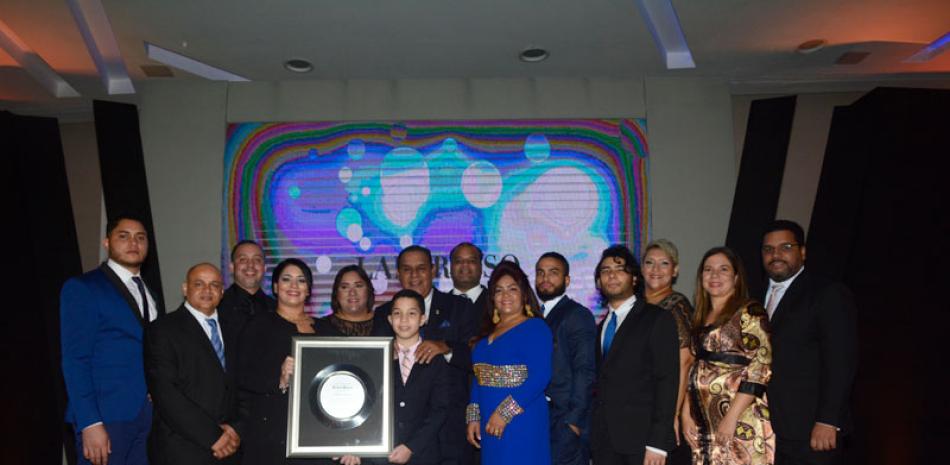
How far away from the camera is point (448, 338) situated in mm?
4316

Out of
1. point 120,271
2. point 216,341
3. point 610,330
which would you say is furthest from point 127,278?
point 610,330

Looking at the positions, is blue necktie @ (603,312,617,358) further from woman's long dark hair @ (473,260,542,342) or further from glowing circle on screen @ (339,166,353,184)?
glowing circle on screen @ (339,166,353,184)

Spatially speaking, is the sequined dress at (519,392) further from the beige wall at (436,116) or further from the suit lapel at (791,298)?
the beige wall at (436,116)

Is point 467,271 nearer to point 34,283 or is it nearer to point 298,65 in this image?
point 298,65

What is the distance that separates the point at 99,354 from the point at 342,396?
1.20 m

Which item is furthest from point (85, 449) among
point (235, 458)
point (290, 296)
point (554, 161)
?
point (554, 161)

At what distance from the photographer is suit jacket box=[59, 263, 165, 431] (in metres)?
3.38

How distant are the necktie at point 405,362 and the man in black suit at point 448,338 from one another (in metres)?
0.05

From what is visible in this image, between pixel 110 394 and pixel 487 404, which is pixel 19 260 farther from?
pixel 487 404

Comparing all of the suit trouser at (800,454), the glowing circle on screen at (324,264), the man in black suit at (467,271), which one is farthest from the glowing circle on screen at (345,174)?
the suit trouser at (800,454)

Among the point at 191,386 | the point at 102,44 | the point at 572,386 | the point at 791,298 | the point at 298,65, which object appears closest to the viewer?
the point at 191,386

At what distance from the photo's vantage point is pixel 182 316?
330 centimetres

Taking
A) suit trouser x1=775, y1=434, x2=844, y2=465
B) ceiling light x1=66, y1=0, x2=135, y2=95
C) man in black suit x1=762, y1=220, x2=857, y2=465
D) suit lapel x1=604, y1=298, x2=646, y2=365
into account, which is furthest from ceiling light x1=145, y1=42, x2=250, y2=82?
suit trouser x1=775, y1=434, x2=844, y2=465

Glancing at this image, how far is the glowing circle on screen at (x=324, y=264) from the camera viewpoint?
238 inches
